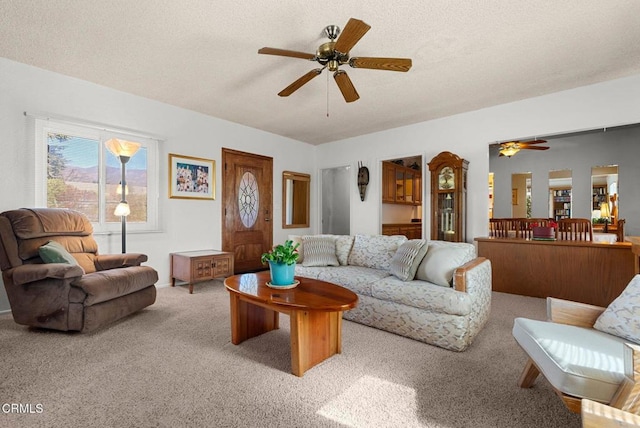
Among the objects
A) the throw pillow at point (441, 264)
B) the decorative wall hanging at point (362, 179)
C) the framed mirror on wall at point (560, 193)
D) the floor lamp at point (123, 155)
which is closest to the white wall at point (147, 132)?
the floor lamp at point (123, 155)

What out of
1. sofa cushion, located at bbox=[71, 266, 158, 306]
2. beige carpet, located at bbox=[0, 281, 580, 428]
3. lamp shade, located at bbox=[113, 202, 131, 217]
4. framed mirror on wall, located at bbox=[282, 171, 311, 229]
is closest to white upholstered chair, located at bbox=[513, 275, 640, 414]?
beige carpet, located at bbox=[0, 281, 580, 428]

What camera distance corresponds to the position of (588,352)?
4.32 ft

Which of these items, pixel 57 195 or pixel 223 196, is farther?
pixel 223 196

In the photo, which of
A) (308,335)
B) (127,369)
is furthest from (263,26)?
(127,369)

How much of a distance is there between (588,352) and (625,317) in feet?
1.32

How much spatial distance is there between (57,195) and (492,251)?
5.46 meters

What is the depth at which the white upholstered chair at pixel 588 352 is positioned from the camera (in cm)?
118

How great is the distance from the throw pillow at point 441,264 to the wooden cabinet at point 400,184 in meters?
3.14

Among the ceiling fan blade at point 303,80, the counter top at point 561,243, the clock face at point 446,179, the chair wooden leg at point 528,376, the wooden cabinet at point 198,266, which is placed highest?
the ceiling fan blade at point 303,80

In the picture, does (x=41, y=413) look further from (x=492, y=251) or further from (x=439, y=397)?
(x=492, y=251)

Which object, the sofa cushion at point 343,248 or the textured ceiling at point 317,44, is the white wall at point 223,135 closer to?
the textured ceiling at point 317,44

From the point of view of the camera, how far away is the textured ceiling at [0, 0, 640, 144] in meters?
2.26

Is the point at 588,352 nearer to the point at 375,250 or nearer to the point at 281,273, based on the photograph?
the point at 281,273

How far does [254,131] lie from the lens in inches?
212
